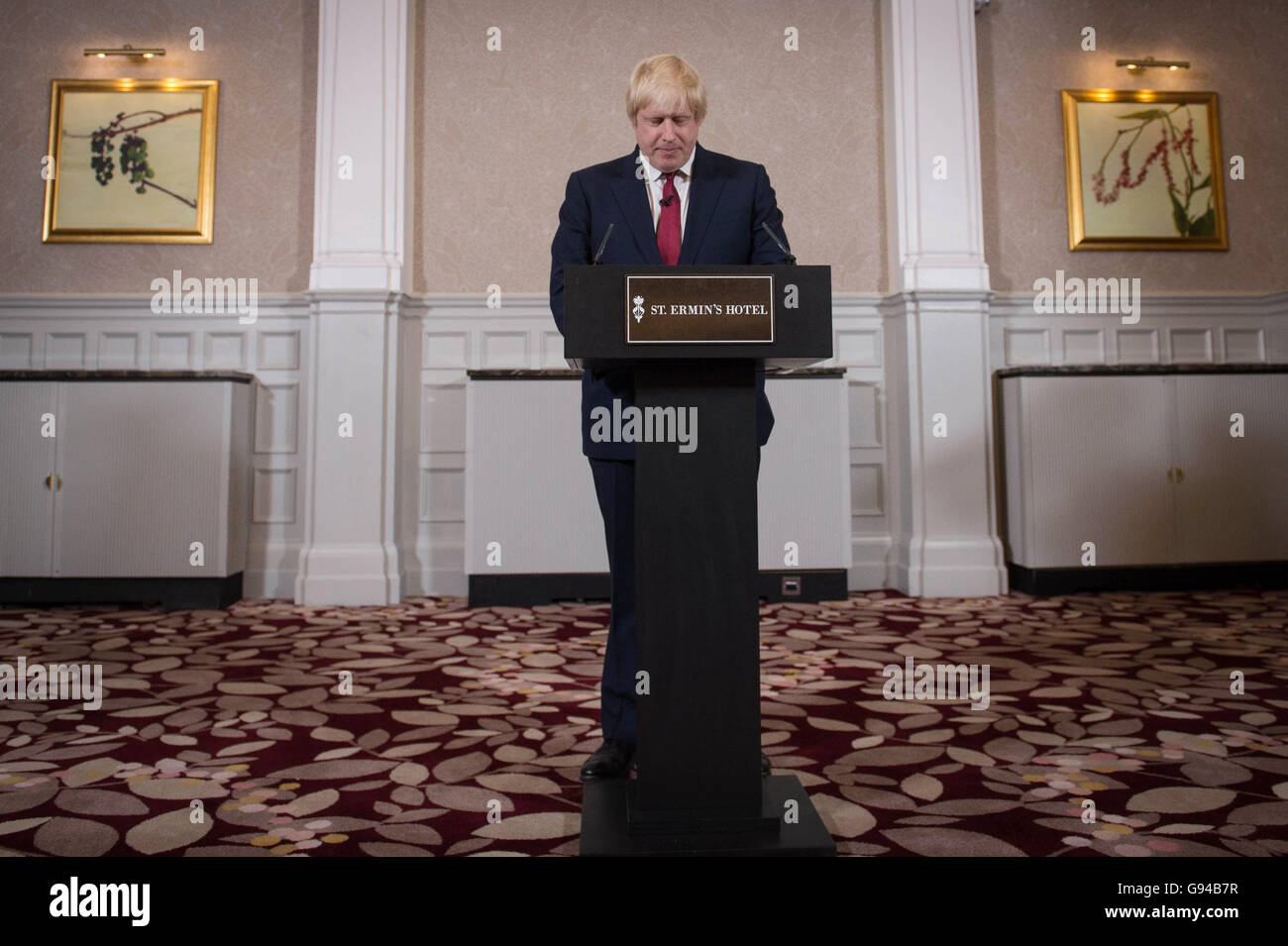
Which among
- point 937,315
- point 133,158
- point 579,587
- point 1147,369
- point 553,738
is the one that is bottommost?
point 553,738

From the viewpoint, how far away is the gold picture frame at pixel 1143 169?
4297mm

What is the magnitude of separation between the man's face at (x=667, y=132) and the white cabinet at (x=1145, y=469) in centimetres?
285

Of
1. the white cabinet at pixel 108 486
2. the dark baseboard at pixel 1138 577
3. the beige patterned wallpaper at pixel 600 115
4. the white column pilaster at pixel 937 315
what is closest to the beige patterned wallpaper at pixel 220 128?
the beige patterned wallpaper at pixel 600 115

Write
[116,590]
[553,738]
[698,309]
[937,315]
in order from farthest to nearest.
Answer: [937,315] < [116,590] < [553,738] < [698,309]

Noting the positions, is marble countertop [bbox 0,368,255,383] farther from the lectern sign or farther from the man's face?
the lectern sign

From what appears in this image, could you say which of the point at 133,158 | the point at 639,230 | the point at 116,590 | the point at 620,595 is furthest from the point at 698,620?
the point at 133,158

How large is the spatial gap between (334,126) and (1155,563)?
4.36 m

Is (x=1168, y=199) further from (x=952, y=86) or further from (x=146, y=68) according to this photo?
(x=146, y=68)

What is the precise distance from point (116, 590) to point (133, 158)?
7.10 feet

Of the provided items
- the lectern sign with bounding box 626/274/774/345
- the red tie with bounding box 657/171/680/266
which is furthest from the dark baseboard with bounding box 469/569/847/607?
the lectern sign with bounding box 626/274/774/345

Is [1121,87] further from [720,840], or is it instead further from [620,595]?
[720,840]

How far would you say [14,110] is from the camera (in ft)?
13.5

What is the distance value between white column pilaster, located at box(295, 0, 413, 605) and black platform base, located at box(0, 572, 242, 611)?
0.39 metres

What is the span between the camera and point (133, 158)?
4117mm
